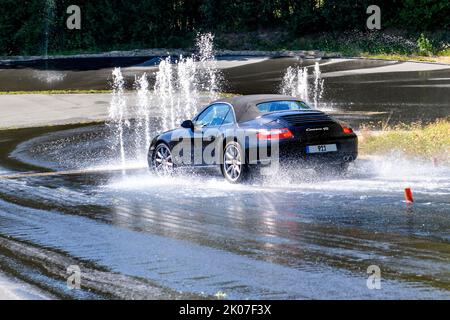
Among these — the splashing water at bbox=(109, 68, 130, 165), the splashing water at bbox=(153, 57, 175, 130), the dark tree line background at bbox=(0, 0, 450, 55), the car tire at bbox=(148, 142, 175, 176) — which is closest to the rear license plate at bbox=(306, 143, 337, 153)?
the car tire at bbox=(148, 142, 175, 176)

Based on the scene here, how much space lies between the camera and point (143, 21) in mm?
57281

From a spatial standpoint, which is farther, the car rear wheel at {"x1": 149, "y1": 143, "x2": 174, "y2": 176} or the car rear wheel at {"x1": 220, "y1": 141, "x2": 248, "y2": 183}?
the car rear wheel at {"x1": 149, "y1": 143, "x2": 174, "y2": 176}

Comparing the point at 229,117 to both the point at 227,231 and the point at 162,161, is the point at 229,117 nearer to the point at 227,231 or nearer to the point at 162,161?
the point at 162,161

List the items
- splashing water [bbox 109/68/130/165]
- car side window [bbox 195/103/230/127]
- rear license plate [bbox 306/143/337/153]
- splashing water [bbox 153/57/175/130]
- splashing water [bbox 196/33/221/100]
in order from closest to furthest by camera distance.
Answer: rear license plate [bbox 306/143/337/153] → car side window [bbox 195/103/230/127] → splashing water [bbox 109/68/130/165] → splashing water [bbox 153/57/175/130] → splashing water [bbox 196/33/221/100]

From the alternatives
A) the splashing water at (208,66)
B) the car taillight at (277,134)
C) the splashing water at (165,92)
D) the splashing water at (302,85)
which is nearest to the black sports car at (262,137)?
the car taillight at (277,134)

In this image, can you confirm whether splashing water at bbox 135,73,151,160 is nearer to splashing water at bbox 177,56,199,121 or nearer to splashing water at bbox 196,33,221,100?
splashing water at bbox 177,56,199,121

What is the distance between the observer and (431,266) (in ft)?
27.2

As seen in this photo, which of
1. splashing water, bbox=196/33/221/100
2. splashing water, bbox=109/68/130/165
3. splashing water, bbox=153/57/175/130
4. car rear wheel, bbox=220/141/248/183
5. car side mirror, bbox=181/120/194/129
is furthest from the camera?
splashing water, bbox=196/33/221/100

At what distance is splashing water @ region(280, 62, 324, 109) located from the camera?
35.3m

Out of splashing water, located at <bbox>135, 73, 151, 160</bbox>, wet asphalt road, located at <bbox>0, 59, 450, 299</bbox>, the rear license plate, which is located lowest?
splashing water, located at <bbox>135, 73, 151, 160</bbox>

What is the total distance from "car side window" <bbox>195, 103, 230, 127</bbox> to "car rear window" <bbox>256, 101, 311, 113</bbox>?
612mm
